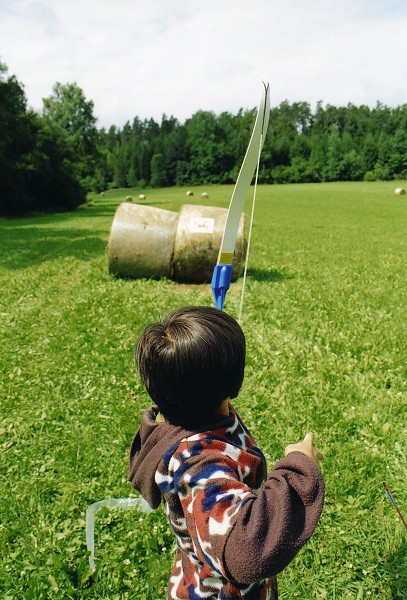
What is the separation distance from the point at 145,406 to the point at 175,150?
9138 centimetres

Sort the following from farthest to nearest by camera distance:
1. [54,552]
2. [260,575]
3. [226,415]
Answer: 1. [54,552]
2. [226,415]
3. [260,575]

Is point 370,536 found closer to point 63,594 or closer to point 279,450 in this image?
point 279,450

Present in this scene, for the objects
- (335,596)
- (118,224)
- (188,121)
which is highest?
(188,121)

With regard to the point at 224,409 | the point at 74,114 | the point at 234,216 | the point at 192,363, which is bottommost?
the point at 224,409

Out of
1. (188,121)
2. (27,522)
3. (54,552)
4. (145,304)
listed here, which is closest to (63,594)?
(54,552)

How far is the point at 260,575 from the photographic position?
120 centimetres

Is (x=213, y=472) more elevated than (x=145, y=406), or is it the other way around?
(x=213, y=472)

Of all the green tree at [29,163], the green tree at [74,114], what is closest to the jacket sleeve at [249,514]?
the green tree at [29,163]

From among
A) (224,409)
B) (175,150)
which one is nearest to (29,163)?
(224,409)

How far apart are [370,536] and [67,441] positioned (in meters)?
2.51

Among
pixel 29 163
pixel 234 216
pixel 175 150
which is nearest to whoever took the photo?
pixel 234 216

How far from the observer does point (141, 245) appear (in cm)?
876

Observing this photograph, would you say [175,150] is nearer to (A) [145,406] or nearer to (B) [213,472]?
(A) [145,406]

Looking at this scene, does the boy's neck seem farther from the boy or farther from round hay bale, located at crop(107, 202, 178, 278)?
round hay bale, located at crop(107, 202, 178, 278)
